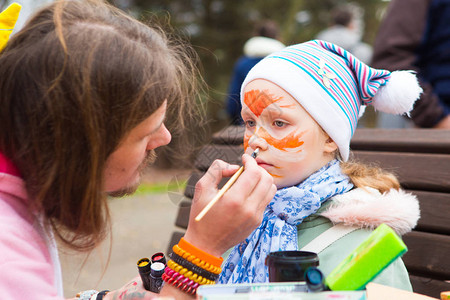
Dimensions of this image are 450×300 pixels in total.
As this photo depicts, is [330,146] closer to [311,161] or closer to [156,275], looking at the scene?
[311,161]

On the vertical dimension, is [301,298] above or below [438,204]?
above

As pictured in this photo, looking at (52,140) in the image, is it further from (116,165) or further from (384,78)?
(384,78)

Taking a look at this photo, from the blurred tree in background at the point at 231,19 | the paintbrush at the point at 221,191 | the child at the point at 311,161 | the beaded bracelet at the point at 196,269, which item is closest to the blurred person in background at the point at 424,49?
the child at the point at 311,161

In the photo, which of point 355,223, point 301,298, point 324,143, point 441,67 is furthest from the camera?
point 441,67

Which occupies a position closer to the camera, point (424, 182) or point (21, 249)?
point (21, 249)

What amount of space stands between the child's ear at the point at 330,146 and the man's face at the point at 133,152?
650 mm

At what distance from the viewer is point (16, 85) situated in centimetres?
116

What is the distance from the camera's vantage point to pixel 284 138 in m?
1.67

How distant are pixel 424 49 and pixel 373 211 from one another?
152 cm

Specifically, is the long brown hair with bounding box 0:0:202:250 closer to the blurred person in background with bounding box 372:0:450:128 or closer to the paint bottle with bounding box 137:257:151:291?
the paint bottle with bounding box 137:257:151:291

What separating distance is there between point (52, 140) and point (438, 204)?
154cm

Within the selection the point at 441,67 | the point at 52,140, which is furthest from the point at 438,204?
the point at 52,140

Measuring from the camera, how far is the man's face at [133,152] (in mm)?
1291

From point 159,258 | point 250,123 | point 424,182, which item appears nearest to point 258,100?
point 250,123
